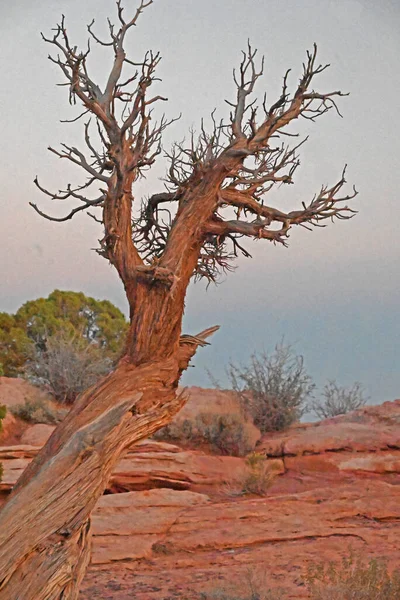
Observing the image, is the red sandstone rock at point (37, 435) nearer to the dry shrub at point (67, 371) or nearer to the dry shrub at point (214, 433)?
the dry shrub at point (214, 433)

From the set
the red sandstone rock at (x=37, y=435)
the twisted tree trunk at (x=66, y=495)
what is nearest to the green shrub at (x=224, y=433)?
the red sandstone rock at (x=37, y=435)

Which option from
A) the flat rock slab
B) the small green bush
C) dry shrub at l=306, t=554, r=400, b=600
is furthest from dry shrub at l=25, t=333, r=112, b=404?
dry shrub at l=306, t=554, r=400, b=600

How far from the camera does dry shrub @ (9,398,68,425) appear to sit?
54.1 ft

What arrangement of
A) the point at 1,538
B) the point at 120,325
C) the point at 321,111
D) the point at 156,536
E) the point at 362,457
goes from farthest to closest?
the point at 120,325, the point at 362,457, the point at 156,536, the point at 321,111, the point at 1,538

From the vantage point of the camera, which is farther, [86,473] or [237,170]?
[237,170]

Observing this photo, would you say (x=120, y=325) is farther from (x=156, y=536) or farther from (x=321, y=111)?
(x=321, y=111)

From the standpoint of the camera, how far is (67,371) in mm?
19203

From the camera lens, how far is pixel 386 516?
1098 cm

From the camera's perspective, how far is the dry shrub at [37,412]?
1650cm

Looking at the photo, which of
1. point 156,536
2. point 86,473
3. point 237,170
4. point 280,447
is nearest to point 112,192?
point 237,170

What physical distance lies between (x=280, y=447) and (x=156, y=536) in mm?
5507

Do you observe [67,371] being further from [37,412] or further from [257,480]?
[257,480]

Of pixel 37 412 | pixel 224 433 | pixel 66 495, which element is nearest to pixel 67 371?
pixel 37 412

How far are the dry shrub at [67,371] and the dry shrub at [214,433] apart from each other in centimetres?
398
